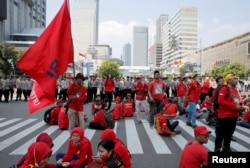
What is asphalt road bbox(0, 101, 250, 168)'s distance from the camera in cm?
715

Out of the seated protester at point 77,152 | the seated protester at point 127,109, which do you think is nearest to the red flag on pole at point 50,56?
the seated protester at point 77,152

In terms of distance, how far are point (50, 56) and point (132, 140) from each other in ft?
14.3

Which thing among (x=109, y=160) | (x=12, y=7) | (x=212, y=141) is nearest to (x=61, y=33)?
(x=109, y=160)

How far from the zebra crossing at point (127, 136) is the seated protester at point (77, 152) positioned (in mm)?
2489

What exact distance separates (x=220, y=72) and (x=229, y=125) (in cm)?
7317

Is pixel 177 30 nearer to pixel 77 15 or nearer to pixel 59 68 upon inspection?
pixel 77 15

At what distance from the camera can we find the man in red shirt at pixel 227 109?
6891 mm

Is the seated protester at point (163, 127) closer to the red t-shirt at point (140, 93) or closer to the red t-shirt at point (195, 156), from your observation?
the red t-shirt at point (140, 93)

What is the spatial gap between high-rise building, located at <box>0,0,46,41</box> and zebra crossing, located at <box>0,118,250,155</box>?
173 ft

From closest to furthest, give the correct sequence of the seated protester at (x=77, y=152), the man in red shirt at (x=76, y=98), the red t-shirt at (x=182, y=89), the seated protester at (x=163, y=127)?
the seated protester at (x=77, y=152)
the man in red shirt at (x=76, y=98)
the seated protester at (x=163, y=127)
the red t-shirt at (x=182, y=89)

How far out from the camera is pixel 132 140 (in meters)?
9.18

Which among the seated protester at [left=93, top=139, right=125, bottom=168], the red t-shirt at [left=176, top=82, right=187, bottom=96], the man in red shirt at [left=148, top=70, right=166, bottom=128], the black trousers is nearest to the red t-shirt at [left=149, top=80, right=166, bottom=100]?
the man in red shirt at [left=148, top=70, right=166, bottom=128]

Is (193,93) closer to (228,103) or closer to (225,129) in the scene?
(225,129)

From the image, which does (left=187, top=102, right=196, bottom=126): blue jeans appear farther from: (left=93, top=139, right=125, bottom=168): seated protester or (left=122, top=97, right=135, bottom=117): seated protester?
(left=93, top=139, right=125, bottom=168): seated protester
